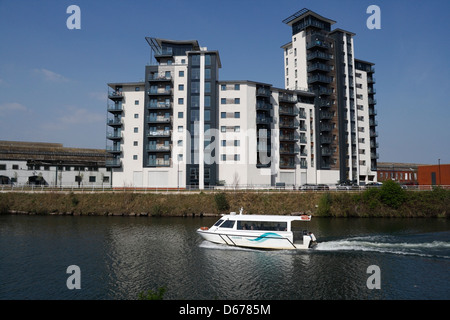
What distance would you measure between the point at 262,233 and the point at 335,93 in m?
61.9

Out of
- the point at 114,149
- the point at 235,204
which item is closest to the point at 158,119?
the point at 114,149

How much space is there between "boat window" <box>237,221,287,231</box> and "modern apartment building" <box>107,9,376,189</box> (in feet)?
107

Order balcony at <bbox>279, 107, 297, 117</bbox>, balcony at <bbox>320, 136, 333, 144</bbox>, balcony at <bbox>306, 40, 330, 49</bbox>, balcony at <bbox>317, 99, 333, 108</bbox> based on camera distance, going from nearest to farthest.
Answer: balcony at <bbox>279, 107, 297, 117</bbox>, balcony at <bbox>320, 136, 333, 144</bbox>, balcony at <bbox>317, 99, 333, 108</bbox>, balcony at <bbox>306, 40, 330, 49</bbox>

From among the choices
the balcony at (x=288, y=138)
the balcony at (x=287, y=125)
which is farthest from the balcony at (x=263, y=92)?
the balcony at (x=288, y=138)

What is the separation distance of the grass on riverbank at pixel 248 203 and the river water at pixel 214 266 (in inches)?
573

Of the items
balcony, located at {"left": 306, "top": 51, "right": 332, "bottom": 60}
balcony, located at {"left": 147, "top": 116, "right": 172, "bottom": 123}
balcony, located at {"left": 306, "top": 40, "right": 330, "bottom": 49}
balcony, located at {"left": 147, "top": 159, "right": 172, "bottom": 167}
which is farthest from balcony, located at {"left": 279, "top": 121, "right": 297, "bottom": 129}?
balcony, located at {"left": 147, "top": 159, "right": 172, "bottom": 167}

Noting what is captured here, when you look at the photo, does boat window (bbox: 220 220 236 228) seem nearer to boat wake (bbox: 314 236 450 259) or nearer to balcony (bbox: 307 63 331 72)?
boat wake (bbox: 314 236 450 259)

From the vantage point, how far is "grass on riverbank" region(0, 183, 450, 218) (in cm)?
4800

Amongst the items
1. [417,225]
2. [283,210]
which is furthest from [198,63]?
[417,225]

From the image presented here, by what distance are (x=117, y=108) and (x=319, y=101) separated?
5047cm

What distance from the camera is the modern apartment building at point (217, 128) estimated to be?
62.8 meters

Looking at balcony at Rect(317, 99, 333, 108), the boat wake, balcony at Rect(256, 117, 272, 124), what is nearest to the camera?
the boat wake

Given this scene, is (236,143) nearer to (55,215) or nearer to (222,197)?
(222,197)

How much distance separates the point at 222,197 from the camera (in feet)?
159
